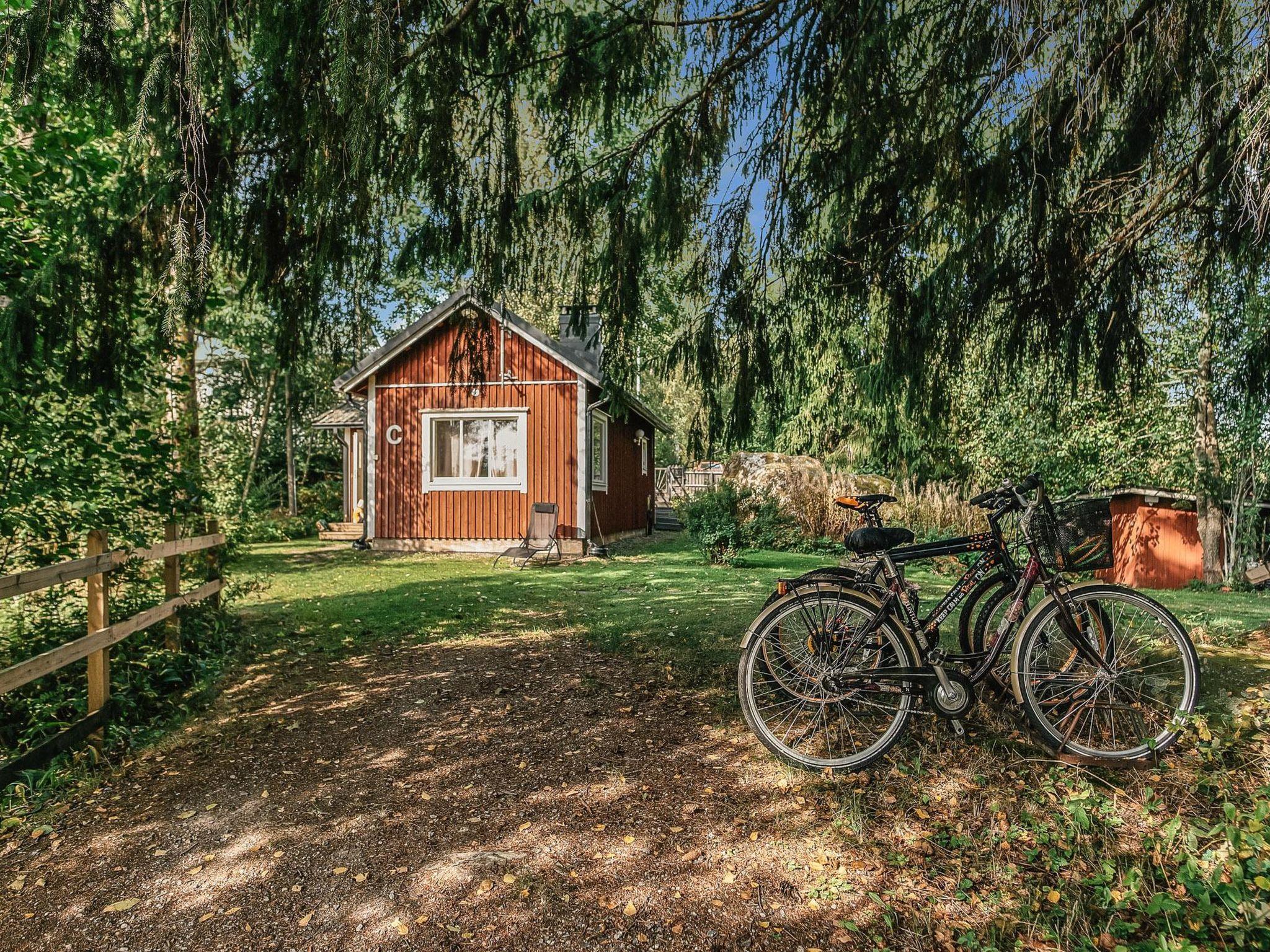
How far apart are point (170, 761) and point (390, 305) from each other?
22624 mm

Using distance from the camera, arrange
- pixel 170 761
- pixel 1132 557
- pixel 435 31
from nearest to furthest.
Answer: pixel 435 31 → pixel 170 761 → pixel 1132 557

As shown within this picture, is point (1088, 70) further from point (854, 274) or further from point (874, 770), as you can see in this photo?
point (874, 770)

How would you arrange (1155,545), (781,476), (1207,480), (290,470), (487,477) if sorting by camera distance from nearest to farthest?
(1207,480)
(1155,545)
(487,477)
(781,476)
(290,470)

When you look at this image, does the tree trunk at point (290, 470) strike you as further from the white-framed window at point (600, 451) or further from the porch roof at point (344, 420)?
the white-framed window at point (600, 451)

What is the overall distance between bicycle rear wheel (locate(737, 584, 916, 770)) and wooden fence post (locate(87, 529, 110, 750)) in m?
3.29

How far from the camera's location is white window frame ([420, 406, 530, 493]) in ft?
41.8

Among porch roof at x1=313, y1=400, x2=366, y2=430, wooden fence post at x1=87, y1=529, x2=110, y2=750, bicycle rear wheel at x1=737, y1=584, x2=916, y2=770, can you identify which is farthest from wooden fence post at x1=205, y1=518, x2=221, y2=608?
porch roof at x1=313, y1=400, x2=366, y2=430

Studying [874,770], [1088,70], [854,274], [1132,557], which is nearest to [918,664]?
[874,770]

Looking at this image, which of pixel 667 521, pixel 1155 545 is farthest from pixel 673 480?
pixel 1155 545

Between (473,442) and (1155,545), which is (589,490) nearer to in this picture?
(473,442)

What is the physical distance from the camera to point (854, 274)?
414 centimetres

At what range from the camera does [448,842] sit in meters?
2.75

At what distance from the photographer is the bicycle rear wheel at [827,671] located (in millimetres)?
3092

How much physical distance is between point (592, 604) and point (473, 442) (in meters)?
6.44
